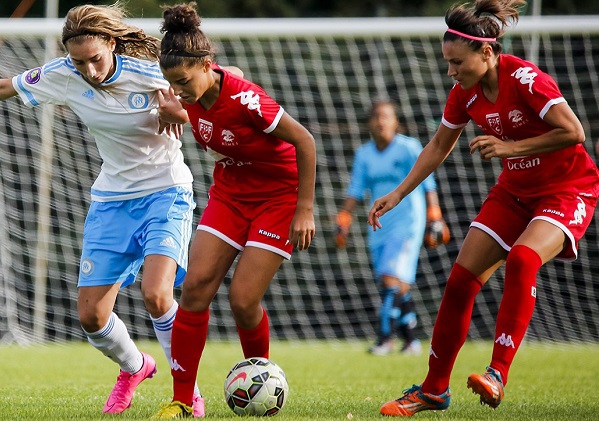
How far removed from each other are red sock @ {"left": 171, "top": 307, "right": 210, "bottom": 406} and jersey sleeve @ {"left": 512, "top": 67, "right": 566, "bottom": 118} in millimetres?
1814

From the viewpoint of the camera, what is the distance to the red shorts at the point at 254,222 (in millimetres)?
4480

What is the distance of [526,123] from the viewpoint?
14.4ft

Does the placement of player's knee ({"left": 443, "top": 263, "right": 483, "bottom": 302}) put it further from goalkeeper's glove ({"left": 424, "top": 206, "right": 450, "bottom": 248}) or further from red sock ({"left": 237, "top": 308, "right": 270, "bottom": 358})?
goalkeeper's glove ({"left": 424, "top": 206, "right": 450, "bottom": 248})

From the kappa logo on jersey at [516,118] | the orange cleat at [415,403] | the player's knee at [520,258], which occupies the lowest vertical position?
the orange cleat at [415,403]

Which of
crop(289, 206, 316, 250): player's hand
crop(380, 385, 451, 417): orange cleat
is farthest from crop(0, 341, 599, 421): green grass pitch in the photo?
crop(289, 206, 316, 250): player's hand

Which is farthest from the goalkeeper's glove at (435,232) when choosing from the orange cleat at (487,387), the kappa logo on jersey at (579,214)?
the orange cleat at (487,387)

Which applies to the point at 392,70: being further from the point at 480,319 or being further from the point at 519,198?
the point at 519,198

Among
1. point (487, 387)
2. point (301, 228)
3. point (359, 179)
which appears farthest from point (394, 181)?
point (487, 387)

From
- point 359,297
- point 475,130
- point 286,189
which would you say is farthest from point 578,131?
point 359,297

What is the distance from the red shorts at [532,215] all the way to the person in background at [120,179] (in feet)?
5.10

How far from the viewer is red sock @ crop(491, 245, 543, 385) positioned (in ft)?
13.8

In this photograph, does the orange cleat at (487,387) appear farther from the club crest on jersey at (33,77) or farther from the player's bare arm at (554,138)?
the club crest on jersey at (33,77)

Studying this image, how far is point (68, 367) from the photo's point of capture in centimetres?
715

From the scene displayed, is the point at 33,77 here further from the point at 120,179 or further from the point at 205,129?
the point at 205,129
